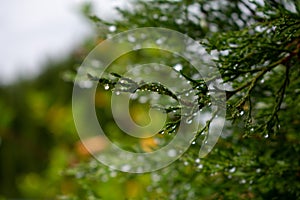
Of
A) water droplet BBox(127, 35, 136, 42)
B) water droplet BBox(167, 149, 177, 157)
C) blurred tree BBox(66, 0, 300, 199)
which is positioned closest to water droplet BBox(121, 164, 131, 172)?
blurred tree BBox(66, 0, 300, 199)

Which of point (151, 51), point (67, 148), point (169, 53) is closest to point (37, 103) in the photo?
point (67, 148)

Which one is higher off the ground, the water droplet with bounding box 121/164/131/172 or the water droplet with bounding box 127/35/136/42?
the water droplet with bounding box 127/35/136/42

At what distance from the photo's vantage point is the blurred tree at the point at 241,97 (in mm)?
1098

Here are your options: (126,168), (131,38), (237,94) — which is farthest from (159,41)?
(126,168)

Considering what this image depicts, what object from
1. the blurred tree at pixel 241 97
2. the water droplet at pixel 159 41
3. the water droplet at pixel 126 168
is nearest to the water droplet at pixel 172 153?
the blurred tree at pixel 241 97

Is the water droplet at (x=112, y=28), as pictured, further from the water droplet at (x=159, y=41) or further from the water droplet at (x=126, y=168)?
the water droplet at (x=126, y=168)

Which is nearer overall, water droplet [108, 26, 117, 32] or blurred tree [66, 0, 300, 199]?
blurred tree [66, 0, 300, 199]

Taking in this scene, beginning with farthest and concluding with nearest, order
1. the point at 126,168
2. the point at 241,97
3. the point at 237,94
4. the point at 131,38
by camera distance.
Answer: the point at 126,168 < the point at 131,38 < the point at 237,94 < the point at 241,97

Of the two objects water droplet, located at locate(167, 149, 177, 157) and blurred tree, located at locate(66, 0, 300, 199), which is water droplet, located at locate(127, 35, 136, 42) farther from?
water droplet, located at locate(167, 149, 177, 157)

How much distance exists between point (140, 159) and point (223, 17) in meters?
0.56

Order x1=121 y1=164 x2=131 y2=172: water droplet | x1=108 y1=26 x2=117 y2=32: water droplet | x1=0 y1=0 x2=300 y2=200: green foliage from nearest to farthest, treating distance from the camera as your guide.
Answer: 1. x1=0 y1=0 x2=300 y2=200: green foliage
2. x1=108 y1=26 x2=117 y2=32: water droplet
3. x1=121 y1=164 x2=131 y2=172: water droplet

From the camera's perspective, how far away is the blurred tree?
1098 mm

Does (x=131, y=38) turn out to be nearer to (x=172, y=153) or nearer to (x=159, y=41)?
(x=159, y=41)

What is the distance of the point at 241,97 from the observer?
135 centimetres
